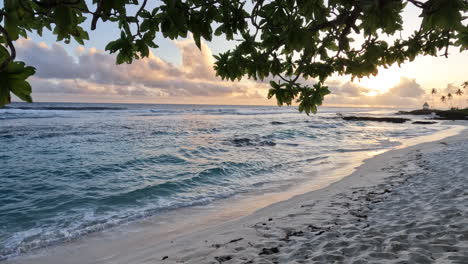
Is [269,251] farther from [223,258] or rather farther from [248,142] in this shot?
[248,142]

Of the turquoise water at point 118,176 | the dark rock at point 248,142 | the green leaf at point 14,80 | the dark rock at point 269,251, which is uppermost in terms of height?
the green leaf at point 14,80

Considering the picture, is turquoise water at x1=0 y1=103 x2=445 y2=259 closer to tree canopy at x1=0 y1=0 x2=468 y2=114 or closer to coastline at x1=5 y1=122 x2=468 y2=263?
coastline at x1=5 y1=122 x2=468 y2=263

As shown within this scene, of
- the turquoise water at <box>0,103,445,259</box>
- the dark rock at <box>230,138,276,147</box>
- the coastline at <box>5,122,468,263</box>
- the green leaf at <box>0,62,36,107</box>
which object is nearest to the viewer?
the green leaf at <box>0,62,36,107</box>

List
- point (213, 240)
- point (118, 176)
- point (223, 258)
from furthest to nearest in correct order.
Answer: point (118, 176), point (213, 240), point (223, 258)

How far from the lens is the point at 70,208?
7.18 m

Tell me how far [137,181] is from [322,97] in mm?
8379

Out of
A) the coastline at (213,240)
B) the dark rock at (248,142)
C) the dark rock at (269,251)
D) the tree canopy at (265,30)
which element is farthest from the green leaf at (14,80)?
the dark rock at (248,142)

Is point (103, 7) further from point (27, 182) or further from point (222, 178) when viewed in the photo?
→ point (27, 182)

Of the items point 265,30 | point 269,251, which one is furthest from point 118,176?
point 265,30

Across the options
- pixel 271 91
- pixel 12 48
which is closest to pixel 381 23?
pixel 271 91

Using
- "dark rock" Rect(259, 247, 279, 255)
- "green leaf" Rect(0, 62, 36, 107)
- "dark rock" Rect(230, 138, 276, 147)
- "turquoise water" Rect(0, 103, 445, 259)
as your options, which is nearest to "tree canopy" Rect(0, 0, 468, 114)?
"green leaf" Rect(0, 62, 36, 107)

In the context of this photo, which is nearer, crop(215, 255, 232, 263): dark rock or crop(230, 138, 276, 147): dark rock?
crop(215, 255, 232, 263): dark rock

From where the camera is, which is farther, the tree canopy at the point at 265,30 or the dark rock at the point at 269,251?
the dark rock at the point at 269,251

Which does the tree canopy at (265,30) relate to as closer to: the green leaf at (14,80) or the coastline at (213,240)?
the green leaf at (14,80)
